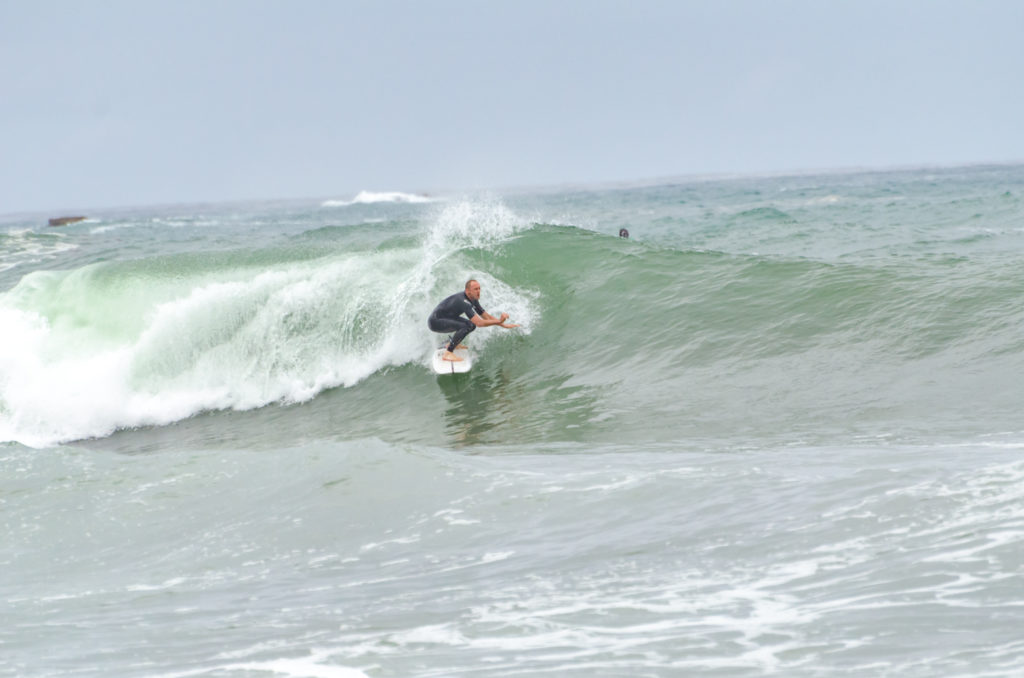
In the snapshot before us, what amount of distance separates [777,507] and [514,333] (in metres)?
8.17

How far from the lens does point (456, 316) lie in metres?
13.1

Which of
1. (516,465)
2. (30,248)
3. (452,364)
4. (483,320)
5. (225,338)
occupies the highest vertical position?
(30,248)

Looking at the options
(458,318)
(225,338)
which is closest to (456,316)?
(458,318)

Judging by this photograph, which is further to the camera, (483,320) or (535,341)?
(535,341)

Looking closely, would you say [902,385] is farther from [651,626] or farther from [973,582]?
[651,626]

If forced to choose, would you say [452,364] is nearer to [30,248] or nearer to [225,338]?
[225,338]

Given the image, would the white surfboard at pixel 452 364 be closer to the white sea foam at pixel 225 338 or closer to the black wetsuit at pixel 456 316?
the black wetsuit at pixel 456 316

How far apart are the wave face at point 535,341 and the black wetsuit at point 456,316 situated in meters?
0.61

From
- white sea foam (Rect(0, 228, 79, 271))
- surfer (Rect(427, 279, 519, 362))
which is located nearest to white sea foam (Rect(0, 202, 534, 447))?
surfer (Rect(427, 279, 519, 362))

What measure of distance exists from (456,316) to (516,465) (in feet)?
17.5

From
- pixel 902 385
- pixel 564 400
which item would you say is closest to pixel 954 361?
pixel 902 385

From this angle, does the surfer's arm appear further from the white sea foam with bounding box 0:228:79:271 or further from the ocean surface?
the white sea foam with bounding box 0:228:79:271

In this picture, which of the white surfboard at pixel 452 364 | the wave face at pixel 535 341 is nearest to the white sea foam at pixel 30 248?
the wave face at pixel 535 341

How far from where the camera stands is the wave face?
9828 millimetres
